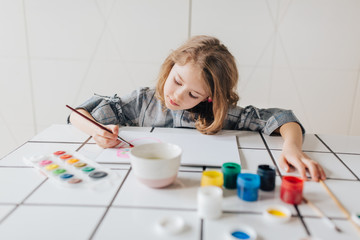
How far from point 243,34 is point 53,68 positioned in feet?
4.27

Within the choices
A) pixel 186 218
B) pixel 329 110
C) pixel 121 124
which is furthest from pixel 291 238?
pixel 329 110

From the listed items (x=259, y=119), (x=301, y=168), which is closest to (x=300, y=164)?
(x=301, y=168)

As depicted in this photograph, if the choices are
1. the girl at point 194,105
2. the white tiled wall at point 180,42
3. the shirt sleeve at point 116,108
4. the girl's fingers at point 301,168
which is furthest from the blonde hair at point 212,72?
the white tiled wall at point 180,42

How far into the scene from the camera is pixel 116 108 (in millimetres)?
1337

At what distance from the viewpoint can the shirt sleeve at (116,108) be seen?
1282mm

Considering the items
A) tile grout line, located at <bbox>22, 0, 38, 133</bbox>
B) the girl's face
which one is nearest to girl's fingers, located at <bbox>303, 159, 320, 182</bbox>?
the girl's face

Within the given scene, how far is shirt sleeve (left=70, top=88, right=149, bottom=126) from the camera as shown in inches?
50.5

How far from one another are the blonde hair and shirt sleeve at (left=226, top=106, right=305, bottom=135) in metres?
0.06

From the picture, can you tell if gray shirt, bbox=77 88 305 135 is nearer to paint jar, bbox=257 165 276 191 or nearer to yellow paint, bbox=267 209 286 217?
paint jar, bbox=257 165 276 191

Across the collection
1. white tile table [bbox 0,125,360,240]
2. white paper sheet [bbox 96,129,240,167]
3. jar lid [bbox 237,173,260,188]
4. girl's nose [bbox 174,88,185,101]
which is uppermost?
girl's nose [bbox 174,88,185,101]

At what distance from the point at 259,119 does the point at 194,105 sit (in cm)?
26

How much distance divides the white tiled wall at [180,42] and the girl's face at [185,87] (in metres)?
0.96

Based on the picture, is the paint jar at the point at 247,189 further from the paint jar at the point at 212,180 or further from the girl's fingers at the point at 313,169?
the girl's fingers at the point at 313,169

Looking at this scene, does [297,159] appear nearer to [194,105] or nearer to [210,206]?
[210,206]
